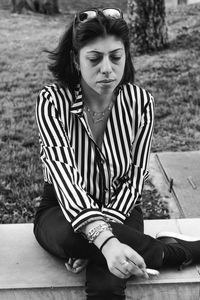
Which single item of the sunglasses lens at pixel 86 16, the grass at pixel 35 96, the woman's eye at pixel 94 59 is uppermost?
the sunglasses lens at pixel 86 16

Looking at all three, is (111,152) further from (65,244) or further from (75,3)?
(75,3)

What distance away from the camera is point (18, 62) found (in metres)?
7.90

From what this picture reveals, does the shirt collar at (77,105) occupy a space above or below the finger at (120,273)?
above

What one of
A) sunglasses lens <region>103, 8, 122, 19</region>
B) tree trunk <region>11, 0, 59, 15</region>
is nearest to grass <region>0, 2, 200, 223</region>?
sunglasses lens <region>103, 8, 122, 19</region>

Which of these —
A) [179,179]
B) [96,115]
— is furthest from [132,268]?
[179,179]

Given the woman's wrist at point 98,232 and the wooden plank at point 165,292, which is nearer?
the woman's wrist at point 98,232

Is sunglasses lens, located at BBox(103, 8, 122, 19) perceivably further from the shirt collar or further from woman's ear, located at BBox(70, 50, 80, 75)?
the shirt collar

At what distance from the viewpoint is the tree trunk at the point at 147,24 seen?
7.30m

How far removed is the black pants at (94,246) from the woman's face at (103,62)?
2.08ft

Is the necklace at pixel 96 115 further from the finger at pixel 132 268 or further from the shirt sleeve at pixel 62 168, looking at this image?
the finger at pixel 132 268

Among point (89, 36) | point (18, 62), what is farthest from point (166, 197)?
point (18, 62)

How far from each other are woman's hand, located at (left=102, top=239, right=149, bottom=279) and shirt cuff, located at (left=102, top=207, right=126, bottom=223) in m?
0.35

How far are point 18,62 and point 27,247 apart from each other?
5482 mm

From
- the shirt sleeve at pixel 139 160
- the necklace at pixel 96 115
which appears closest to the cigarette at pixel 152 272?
the shirt sleeve at pixel 139 160
